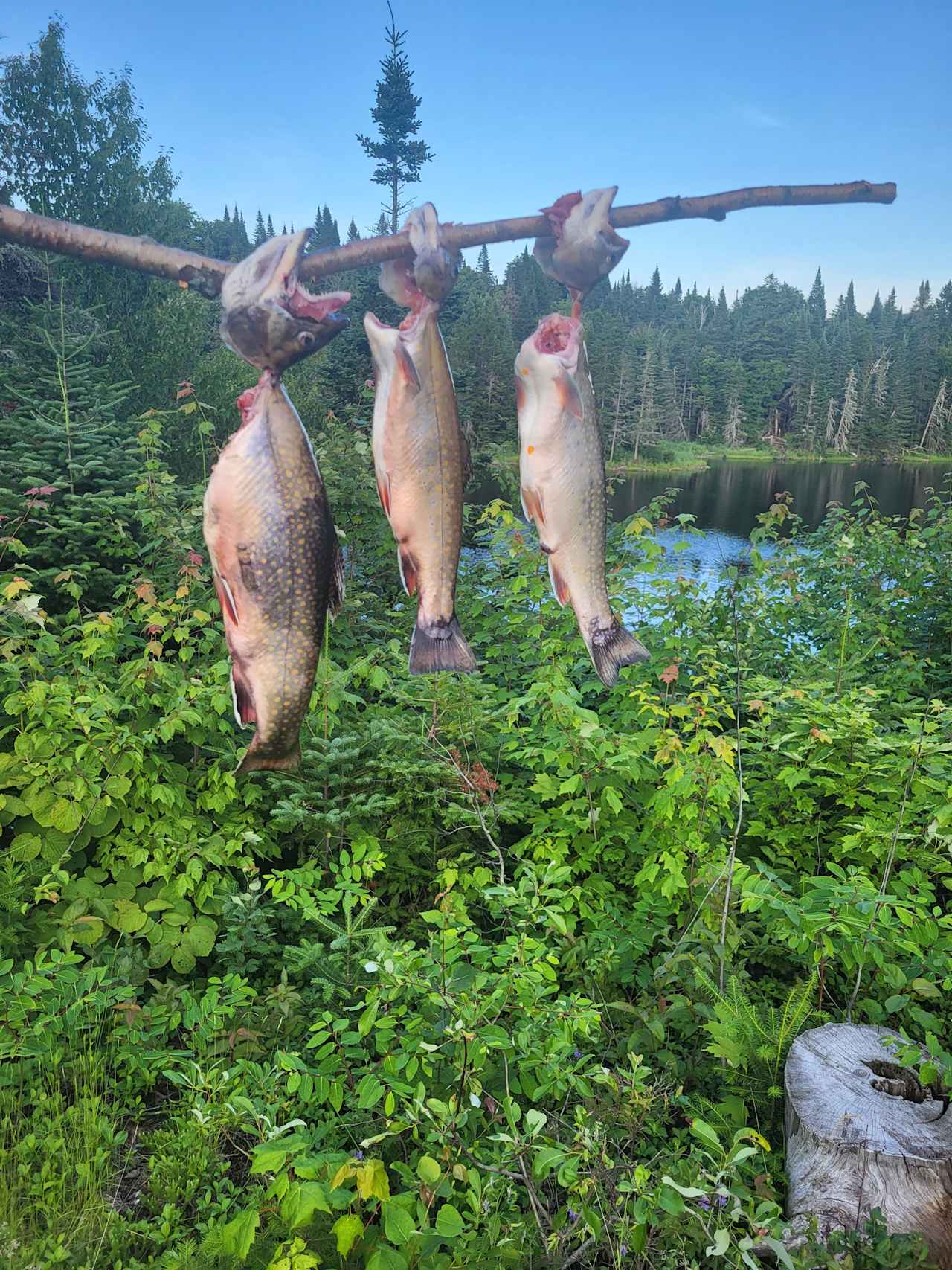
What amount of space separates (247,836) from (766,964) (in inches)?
102

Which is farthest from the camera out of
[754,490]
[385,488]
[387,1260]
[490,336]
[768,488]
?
[754,490]

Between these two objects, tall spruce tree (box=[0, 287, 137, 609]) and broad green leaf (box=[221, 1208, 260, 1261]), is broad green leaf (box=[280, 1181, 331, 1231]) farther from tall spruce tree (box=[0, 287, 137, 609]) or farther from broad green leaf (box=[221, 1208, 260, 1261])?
tall spruce tree (box=[0, 287, 137, 609])

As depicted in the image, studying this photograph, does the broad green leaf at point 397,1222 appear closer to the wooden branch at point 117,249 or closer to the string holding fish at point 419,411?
the string holding fish at point 419,411

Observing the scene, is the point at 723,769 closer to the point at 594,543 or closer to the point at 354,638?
the point at 594,543

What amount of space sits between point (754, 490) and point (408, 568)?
62.9 feet

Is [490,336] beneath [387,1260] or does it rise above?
above

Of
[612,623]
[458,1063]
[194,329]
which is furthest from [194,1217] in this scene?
[194,329]

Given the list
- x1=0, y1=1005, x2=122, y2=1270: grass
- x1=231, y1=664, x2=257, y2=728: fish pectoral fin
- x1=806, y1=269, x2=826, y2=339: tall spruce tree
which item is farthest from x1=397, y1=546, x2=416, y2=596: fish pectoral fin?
x1=806, y1=269, x2=826, y2=339: tall spruce tree

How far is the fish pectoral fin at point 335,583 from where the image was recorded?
52.1 inches

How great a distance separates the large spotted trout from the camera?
1189mm

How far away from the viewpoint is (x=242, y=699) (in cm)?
132

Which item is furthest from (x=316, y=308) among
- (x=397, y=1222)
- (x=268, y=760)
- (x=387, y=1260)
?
(x=387, y=1260)

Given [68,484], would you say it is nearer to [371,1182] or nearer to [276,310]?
[276,310]

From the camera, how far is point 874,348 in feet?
72.4
